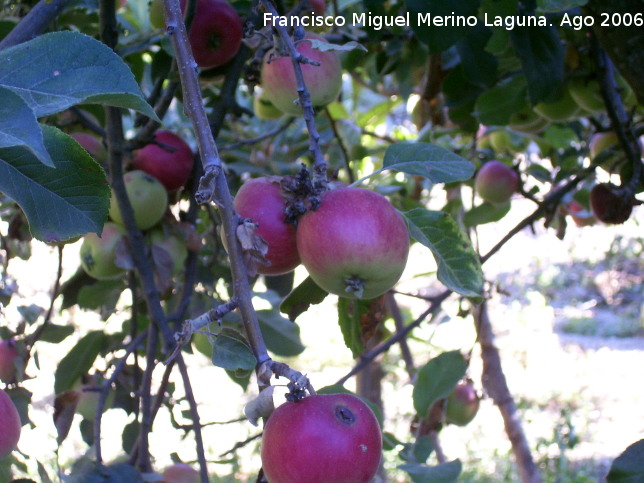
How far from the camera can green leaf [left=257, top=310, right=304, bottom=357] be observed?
48.3 inches

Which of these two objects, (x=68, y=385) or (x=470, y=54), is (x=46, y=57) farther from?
(x=68, y=385)

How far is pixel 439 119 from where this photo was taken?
5.25ft

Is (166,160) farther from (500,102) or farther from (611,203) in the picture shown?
(611,203)

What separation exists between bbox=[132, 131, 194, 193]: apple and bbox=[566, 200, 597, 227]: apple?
916 millimetres

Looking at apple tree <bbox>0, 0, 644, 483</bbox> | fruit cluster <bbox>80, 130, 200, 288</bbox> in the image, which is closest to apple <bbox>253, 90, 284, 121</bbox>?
apple tree <bbox>0, 0, 644, 483</bbox>

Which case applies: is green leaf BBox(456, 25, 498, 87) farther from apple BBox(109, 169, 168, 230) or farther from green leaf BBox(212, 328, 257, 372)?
green leaf BBox(212, 328, 257, 372)

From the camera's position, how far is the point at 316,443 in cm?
49

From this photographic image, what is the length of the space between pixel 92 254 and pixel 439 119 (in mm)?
923

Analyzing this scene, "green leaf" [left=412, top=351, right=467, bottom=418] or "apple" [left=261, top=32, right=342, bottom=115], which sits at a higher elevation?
"apple" [left=261, top=32, right=342, bottom=115]

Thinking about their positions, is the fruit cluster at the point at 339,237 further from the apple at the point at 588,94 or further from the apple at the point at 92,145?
the apple at the point at 588,94

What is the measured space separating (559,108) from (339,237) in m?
0.80

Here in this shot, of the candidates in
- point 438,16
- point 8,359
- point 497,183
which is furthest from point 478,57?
point 8,359

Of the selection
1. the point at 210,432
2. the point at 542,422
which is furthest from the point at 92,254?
the point at 542,422

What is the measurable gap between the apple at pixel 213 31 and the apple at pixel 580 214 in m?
0.91
